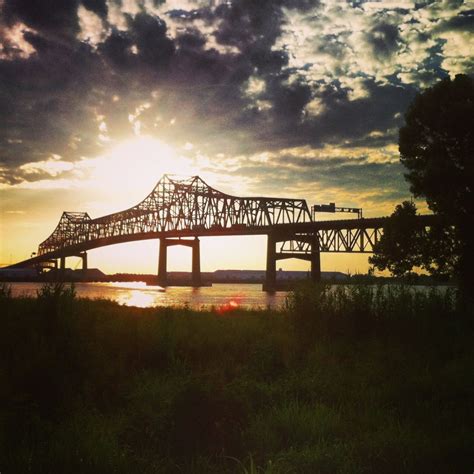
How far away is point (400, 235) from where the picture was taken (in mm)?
20891

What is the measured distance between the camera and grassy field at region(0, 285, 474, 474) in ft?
19.3

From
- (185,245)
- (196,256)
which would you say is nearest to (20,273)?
(185,245)

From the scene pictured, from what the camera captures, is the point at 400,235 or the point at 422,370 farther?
the point at 400,235

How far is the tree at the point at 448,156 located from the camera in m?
20.2

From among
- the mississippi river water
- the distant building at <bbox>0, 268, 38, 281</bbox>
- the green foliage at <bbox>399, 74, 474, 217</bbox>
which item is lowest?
the mississippi river water

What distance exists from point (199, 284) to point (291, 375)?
103502 mm

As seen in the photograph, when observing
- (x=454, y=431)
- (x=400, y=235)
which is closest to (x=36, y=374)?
(x=454, y=431)

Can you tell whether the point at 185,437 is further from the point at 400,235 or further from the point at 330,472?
the point at 400,235

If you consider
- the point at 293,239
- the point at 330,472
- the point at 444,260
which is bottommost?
the point at 330,472

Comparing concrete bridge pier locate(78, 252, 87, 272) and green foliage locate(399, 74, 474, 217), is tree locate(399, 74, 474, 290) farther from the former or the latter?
concrete bridge pier locate(78, 252, 87, 272)

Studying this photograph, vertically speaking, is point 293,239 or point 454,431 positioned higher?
point 293,239

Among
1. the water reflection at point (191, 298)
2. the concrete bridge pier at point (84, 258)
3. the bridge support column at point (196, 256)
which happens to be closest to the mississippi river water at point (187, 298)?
the water reflection at point (191, 298)

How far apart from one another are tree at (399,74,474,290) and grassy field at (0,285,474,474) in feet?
24.6

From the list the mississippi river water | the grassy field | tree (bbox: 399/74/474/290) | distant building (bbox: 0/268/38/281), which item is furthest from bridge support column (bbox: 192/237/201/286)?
the grassy field
